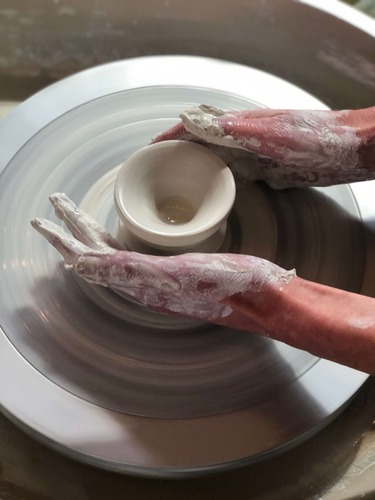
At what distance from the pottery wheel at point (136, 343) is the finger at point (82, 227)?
0.16 metres

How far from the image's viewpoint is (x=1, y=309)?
1482mm

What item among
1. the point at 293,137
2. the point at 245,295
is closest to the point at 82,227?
the point at 245,295

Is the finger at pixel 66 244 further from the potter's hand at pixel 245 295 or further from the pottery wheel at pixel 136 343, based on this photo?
the pottery wheel at pixel 136 343

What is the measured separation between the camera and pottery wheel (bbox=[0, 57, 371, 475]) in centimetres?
133

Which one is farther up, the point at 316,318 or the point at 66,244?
the point at 66,244

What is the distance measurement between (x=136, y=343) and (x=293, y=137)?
63cm

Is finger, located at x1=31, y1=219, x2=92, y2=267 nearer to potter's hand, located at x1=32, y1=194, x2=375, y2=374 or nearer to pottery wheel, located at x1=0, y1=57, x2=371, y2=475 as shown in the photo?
potter's hand, located at x1=32, y1=194, x2=375, y2=374

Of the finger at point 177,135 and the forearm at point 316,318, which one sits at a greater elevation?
the finger at point 177,135

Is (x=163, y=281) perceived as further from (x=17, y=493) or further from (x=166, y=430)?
(x=17, y=493)

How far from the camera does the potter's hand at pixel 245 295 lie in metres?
1.23

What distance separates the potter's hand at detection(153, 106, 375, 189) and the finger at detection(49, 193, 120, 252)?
1.07 feet

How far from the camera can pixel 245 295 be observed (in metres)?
1.28

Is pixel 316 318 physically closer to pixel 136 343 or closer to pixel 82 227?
pixel 136 343

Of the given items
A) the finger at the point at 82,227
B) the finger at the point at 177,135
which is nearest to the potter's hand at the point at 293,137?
the finger at the point at 177,135
